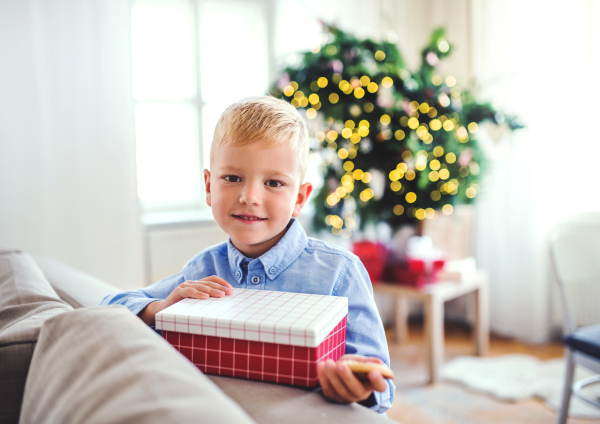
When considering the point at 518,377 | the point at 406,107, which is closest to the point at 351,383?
the point at 406,107

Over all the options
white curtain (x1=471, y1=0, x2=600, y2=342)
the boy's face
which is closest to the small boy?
the boy's face

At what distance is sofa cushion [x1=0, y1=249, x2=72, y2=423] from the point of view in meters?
0.65

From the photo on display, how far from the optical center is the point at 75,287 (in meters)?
1.21

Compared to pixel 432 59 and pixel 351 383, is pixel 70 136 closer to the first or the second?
pixel 432 59

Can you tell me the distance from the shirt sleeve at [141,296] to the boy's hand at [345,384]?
15.8 inches

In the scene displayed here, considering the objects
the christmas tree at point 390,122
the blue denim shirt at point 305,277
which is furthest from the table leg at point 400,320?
the blue denim shirt at point 305,277

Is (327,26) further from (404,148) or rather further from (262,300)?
(262,300)

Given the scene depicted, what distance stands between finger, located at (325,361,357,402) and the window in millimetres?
2532

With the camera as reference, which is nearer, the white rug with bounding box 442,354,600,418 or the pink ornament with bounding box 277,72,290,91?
the white rug with bounding box 442,354,600,418

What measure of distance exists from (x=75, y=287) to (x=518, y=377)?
7.23ft

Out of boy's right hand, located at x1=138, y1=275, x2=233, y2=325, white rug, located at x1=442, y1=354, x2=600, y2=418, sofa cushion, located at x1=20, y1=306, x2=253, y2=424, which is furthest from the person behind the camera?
white rug, located at x1=442, y1=354, x2=600, y2=418

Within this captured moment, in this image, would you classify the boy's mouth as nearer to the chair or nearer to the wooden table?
the chair

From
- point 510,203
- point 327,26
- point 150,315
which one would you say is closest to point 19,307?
point 150,315

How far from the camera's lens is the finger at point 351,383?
1.86 ft
